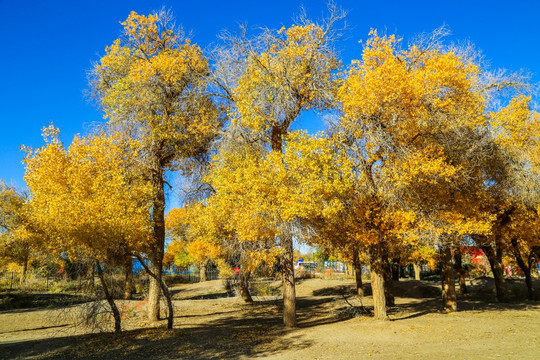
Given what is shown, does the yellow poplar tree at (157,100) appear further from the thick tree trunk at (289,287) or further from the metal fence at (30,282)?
the metal fence at (30,282)

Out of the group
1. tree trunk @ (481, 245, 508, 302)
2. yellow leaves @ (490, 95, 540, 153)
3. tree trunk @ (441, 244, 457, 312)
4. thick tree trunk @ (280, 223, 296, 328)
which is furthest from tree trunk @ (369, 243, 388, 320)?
tree trunk @ (481, 245, 508, 302)

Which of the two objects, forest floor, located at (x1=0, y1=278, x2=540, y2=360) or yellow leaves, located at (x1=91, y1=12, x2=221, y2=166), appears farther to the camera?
yellow leaves, located at (x1=91, y1=12, x2=221, y2=166)

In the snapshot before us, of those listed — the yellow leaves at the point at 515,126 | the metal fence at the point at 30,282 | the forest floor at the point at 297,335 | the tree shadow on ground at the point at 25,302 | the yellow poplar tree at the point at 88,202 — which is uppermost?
the yellow leaves at the point at 515,126

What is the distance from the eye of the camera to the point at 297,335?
12.5m

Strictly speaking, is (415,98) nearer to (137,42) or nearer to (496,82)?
(496,82)

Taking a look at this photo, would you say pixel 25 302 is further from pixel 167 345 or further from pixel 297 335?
pixel 297 335

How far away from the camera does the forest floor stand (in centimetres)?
1002

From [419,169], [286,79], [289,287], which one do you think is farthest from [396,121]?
[289,287]

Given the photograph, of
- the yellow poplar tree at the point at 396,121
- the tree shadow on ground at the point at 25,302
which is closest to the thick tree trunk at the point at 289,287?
the yellow poplar tree at the point at 396,121

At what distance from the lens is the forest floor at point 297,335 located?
32.9ft

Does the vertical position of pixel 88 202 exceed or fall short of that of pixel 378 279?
it exceeds it

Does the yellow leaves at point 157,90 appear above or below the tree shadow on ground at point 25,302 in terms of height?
above

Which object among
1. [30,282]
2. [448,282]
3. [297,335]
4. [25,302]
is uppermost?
[30,282]

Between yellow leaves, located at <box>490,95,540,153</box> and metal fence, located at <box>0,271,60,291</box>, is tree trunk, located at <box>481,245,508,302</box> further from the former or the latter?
metal fence, located at <box>0,271,60,291</box>
